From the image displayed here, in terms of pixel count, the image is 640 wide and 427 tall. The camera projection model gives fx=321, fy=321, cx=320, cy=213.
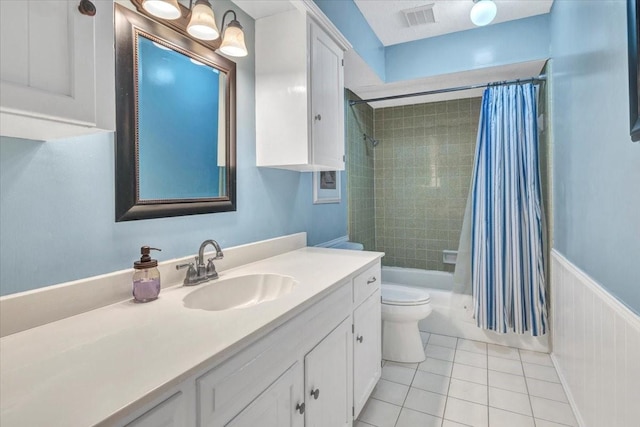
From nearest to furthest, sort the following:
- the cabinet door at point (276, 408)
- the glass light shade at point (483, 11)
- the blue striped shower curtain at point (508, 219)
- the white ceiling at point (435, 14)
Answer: the cabinet door at point (276, 408) → the glass light shade at point (483, 11) → the white ceiling at point (435, 14) → the blue striped shower curtain at point (508, 219)

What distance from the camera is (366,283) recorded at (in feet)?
5.48

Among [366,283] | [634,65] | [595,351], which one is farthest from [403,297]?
[634,65]

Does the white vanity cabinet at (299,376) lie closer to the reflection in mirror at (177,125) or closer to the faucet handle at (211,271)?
the faucet handle at (211,271)

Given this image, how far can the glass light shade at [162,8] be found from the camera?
1083 mm

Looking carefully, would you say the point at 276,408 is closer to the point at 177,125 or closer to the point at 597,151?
the point at 177,125

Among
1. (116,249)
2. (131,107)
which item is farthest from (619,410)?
(131,107)

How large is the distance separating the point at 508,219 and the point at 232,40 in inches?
87.9

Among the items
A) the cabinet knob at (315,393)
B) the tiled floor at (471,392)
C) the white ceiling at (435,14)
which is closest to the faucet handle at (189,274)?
the cabinet knob at (315,393)

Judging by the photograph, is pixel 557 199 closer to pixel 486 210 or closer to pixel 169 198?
pixel 486 210

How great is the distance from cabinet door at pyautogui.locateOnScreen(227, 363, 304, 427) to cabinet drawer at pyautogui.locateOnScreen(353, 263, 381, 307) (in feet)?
1.85

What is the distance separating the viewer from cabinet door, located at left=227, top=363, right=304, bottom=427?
83 centimetres

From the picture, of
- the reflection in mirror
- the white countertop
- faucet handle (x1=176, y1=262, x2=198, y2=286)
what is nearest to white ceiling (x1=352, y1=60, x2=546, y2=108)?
the reflection in mirror

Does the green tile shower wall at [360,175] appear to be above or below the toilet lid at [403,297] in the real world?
above

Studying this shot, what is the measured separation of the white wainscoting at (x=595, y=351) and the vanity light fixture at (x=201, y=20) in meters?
1.72
